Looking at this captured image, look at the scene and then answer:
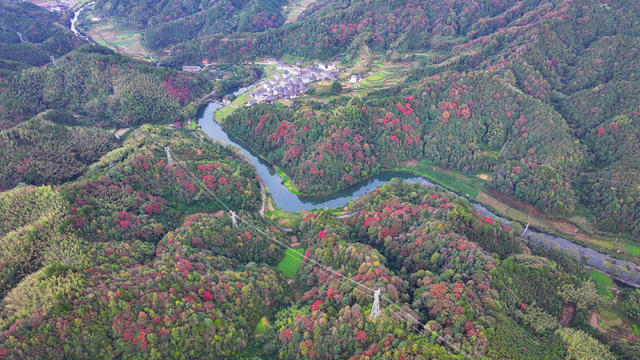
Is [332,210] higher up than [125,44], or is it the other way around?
[125,44]

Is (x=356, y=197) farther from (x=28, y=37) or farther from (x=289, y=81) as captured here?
(x=28, y=37)

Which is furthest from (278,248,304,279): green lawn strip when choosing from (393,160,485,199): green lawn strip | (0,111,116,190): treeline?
(0,111,116,190): treeline

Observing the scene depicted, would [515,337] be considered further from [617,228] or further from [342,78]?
[342,78]

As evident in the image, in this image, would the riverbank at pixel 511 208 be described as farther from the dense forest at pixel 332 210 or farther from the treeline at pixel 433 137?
the treeline at pixel 433 137

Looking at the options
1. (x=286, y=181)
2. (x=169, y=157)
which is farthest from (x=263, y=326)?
(x=286, y=181)

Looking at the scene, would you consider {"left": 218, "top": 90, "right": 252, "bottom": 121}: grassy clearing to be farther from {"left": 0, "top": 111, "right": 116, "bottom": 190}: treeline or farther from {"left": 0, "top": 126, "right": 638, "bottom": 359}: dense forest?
{"left": 0, "top": 126, "right": 638, "bottom": 359}: dense forest

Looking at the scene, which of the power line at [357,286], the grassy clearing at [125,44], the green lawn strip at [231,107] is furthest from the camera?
the grassy clearing at [125,44]

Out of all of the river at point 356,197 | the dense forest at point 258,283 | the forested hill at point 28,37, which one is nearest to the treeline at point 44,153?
the dense forest at point 258,283
